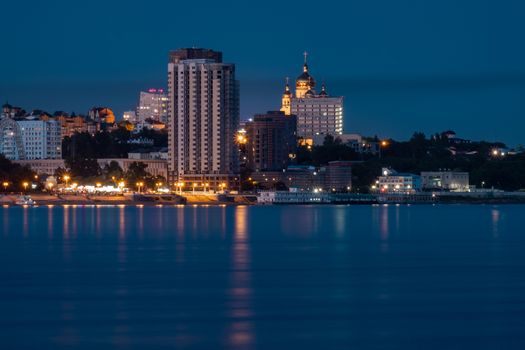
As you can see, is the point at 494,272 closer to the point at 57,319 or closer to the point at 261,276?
the point at 261,276

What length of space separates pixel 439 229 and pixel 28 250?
27037 millimetres

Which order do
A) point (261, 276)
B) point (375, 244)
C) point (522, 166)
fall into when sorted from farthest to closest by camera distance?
point (522, 166), point (375, 244), point (261, 276)

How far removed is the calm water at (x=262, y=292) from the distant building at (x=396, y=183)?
8153 centimetres

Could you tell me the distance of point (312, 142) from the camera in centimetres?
19450

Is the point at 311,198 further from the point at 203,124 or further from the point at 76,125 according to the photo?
the point at 76,125

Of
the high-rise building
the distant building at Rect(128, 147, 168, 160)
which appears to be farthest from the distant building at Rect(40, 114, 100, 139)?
the high-rise building

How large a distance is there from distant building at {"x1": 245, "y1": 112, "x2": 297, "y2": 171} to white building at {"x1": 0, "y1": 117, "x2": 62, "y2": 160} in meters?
26.5

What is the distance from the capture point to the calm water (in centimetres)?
2738

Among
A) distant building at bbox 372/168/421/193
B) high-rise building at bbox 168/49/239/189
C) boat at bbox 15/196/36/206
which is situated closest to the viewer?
boat at bbox 15/196/36/206

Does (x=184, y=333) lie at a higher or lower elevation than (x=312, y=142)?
lower

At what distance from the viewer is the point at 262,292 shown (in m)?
35.0

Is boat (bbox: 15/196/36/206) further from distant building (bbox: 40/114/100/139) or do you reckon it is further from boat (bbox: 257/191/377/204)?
distant building (bbox: 40/114/100/139)

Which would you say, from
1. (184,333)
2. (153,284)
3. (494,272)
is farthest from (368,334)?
(494,272)

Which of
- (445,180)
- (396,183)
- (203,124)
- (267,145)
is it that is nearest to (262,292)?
(203,124)
